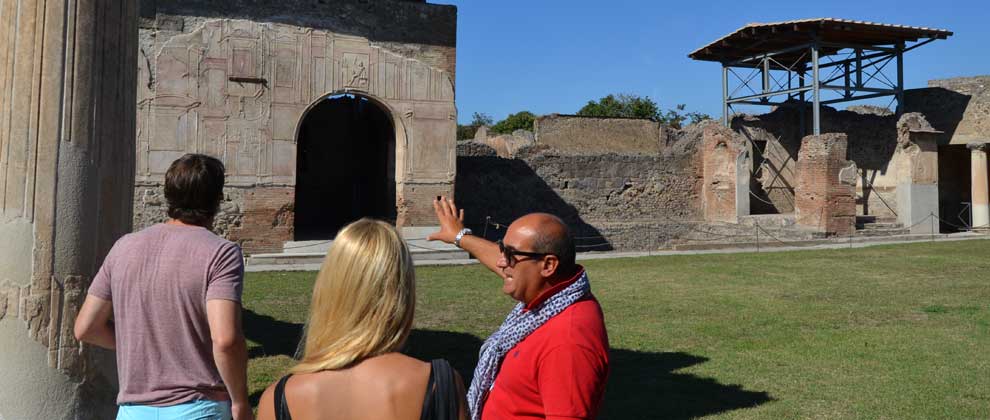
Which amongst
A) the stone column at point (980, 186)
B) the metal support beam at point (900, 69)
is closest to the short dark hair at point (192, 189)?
the metal support beam at point (900, 69)

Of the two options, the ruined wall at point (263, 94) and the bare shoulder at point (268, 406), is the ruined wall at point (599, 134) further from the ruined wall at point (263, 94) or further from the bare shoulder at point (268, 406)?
the bare shoulder at point (268, 406)

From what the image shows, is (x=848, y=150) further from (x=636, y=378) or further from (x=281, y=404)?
(x=281, y=404)

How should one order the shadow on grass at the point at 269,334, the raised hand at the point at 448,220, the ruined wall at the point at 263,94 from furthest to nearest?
the ruined wall at the point at 263,94 < the shadow on grass at the point at 269,334 < the raised hand at the point at 448,220

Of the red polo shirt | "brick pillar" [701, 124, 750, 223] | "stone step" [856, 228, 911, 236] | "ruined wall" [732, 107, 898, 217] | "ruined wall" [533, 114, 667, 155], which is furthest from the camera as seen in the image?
"ruined wall" [533, 114, 667, 155]

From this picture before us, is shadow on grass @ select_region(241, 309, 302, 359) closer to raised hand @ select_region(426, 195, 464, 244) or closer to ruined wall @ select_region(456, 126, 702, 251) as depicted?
raised hand @ select_region(426, 195, 464, 244)

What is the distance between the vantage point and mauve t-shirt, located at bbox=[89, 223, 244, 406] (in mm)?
2355

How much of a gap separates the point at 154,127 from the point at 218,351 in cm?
1393

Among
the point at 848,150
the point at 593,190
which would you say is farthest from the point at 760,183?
the point at 593,190

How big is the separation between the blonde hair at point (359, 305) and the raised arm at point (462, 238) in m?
1.21

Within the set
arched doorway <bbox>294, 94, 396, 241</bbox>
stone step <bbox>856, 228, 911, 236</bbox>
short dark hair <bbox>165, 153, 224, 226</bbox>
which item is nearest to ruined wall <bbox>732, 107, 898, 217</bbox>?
stone step <bbox>856, 228, 911, 236</bbox>

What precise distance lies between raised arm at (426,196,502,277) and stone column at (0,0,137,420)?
1432mm

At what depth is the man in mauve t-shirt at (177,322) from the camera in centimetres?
235

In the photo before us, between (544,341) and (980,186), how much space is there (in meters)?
25.2

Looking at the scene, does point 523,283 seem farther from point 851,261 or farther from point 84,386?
point 851,261
